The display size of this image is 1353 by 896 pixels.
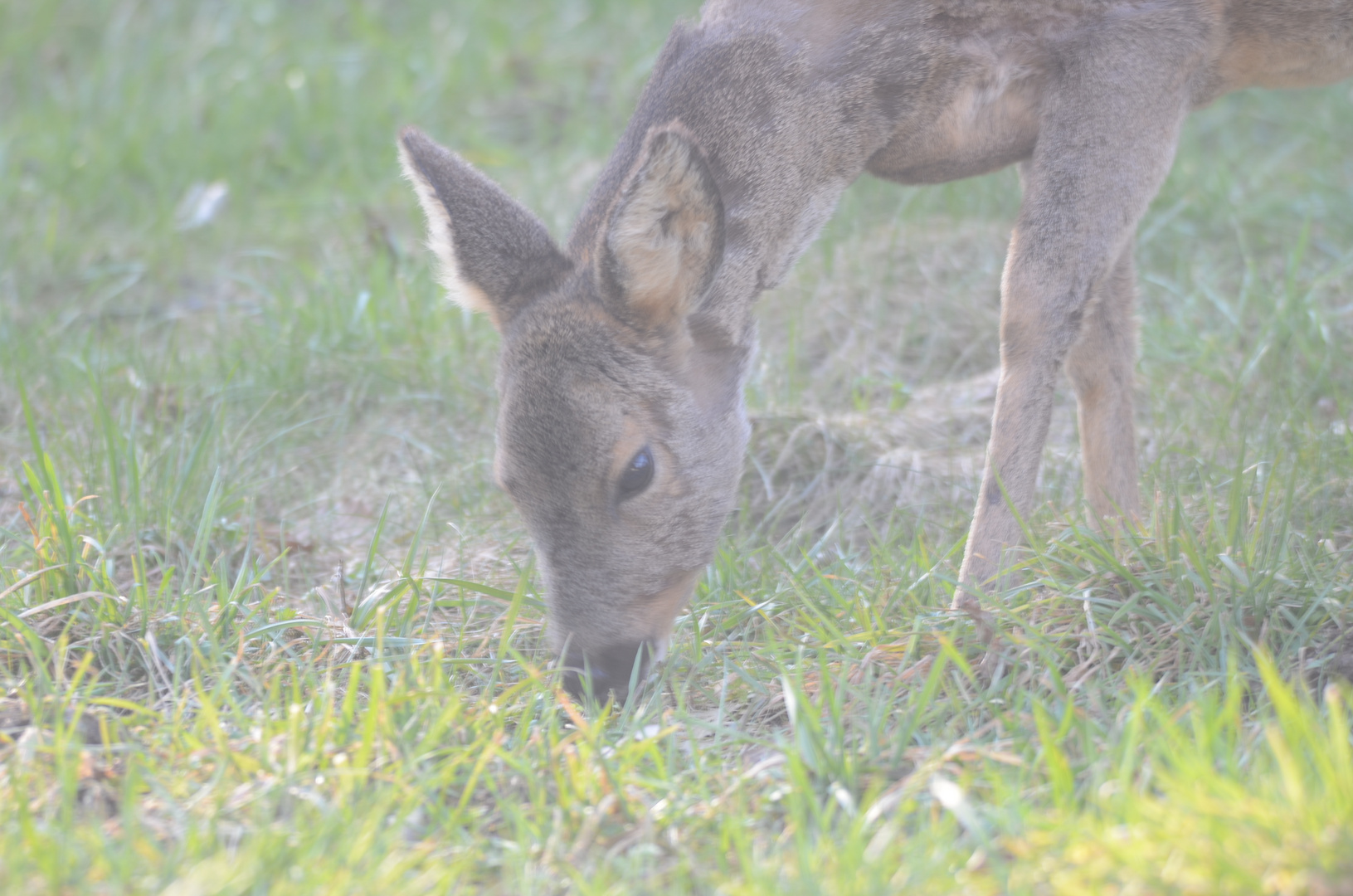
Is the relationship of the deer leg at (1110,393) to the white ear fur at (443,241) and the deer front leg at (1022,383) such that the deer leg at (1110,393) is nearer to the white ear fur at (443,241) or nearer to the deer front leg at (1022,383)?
the deer front leg at (1022,383)

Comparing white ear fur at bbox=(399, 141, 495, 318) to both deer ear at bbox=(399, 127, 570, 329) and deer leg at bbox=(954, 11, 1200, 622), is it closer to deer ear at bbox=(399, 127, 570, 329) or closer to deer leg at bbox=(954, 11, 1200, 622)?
deer ear at bbox=(399, 127, 570, 329)

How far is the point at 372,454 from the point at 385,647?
5.49 feet

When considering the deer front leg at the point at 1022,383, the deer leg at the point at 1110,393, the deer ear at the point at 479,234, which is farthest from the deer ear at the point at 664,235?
the deer leg at the point at 1110,393

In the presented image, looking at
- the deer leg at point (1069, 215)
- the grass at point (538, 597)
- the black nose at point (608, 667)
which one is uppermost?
the deer leg at point (1069, 215)

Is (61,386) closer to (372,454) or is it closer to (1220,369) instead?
(372,454)

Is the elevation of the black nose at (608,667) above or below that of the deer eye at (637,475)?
below

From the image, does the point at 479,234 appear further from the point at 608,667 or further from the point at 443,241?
the point at 608,667

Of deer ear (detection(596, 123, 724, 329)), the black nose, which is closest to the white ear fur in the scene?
deer ear (detection(596, 123, 724, 329))

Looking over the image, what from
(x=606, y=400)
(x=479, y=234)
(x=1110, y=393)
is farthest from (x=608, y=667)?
(x=1110, y=393)

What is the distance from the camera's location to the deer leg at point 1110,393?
3.87 meters

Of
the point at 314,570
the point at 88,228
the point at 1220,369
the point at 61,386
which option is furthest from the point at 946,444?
the point at 88,228

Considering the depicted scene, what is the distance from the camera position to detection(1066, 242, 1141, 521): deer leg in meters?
3.87

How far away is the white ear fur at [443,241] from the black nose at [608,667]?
0.99 meters

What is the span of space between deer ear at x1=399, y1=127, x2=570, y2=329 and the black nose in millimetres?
941
